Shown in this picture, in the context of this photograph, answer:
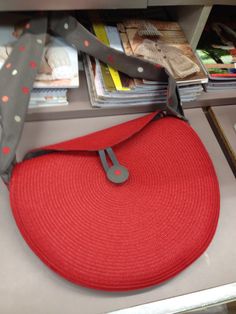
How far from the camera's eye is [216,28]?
886 millimetres

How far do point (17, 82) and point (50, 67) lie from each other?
10 centimetres

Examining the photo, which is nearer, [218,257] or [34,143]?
[218,257]

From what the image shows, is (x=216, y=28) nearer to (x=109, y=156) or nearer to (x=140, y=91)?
(x=140, y=91)

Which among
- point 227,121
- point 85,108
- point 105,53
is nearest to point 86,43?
point 105,53

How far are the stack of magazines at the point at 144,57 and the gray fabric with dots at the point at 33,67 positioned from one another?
0.03 m

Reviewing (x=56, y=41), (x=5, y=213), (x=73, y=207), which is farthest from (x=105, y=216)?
(x=56, y=41)

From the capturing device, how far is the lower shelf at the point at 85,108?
74 centimetres

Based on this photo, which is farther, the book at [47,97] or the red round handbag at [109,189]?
the book at [47,97]

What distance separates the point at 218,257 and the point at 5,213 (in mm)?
423

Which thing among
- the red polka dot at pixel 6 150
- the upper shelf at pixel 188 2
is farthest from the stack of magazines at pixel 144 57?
the red polka dot at pixel 6 150

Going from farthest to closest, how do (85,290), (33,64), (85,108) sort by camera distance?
(85,108) → (33,64) → (85,290)

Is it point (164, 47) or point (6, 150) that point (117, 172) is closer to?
point (6, 150)

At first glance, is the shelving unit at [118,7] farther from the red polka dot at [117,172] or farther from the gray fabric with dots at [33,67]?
the red polka dot at [117,172]

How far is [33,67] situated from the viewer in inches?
25.1
